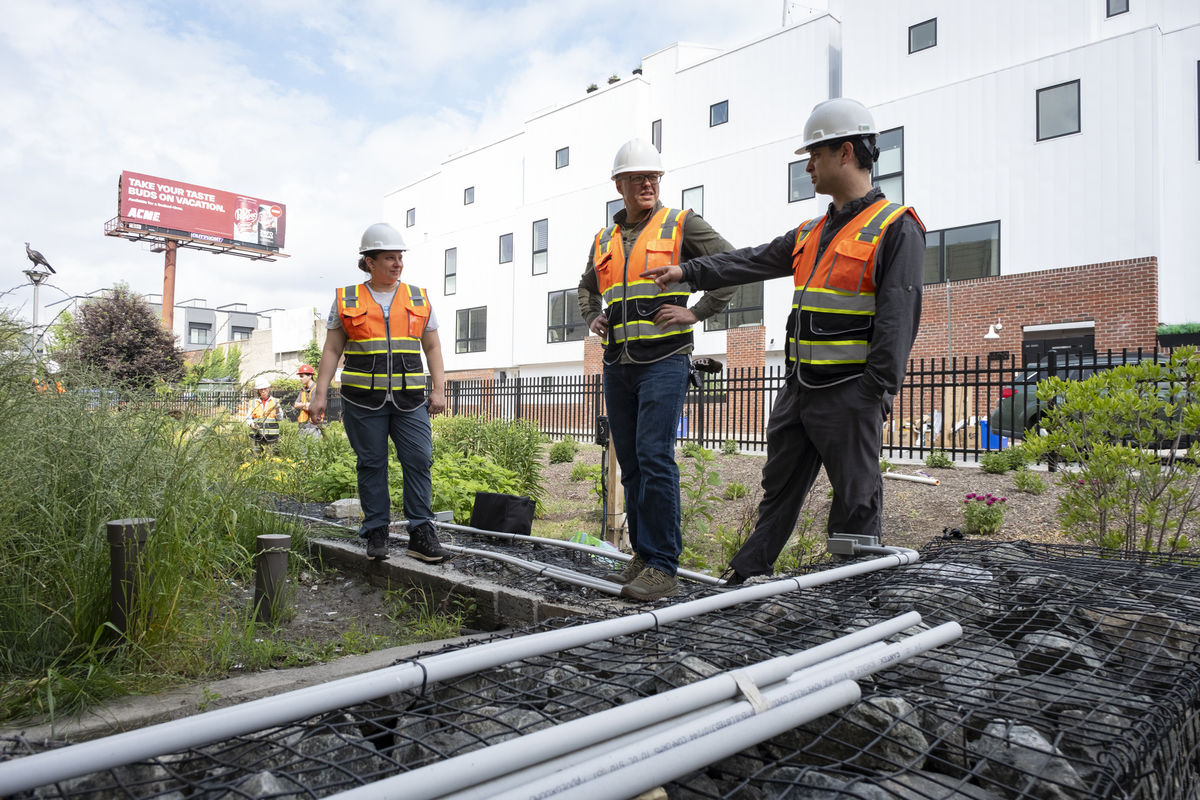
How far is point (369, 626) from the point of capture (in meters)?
4.16

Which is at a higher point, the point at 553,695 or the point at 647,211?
the point at 647,211

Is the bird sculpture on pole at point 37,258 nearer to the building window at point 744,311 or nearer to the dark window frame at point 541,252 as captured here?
the building window at point 744,311

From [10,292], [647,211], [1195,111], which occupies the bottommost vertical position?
[10,292]

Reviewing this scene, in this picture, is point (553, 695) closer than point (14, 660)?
Yes

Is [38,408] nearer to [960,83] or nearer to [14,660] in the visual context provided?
[14,660]

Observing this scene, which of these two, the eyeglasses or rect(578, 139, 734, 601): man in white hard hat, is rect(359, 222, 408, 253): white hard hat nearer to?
rect(578, 139, 734, 601): man in white hard hat

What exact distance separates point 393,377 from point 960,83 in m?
17.7

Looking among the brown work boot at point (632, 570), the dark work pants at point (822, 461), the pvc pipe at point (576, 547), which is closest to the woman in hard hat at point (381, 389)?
the pvc pipe at point (576, 547)

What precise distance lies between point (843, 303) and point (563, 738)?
2386mm

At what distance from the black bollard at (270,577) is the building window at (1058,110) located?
59.5 feet

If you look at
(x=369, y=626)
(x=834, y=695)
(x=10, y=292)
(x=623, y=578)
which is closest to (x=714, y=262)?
(x=623, y=578)

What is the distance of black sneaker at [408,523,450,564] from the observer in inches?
184

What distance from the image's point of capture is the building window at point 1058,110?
16.2m

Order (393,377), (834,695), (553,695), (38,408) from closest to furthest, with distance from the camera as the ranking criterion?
(834,695) < (553,695) < (38,408) < (393,377)
